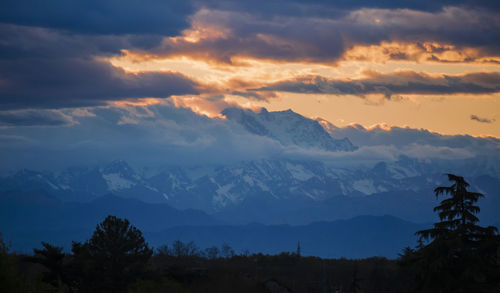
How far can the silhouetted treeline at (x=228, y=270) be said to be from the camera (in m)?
35.2

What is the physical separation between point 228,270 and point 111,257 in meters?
9.92

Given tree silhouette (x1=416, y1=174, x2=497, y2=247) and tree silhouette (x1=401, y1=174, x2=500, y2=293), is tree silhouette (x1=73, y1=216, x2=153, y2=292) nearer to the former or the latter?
tree silhouette (x1=401, y1=174, x2=500, y2=293)

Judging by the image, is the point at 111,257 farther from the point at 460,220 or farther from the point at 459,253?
the point at 460,220

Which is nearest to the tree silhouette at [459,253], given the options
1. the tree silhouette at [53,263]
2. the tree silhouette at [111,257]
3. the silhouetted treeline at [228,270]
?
the silhouetted treeline at [228,270]

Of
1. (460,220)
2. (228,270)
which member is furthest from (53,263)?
(460,220)

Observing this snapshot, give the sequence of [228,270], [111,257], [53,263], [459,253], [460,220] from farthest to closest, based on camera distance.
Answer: [228,270] < [111,257] < [53,263] < [460,220] < [459,253]

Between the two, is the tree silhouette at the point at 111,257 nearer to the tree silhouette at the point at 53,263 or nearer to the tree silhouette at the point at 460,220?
the tree silhouette at the point at 53,263

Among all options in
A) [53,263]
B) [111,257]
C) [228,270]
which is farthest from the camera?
[228,270]

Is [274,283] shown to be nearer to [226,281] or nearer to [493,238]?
[226,281]

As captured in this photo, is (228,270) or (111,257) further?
(228,270)

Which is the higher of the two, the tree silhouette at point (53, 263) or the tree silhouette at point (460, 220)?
the tree silhouette at point (460, 220)

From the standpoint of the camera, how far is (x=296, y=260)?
79.6 m

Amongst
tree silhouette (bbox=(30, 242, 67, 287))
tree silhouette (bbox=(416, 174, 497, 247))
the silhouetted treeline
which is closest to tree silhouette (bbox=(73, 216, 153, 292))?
the silhouetted treeline

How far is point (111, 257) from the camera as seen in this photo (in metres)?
46.1
